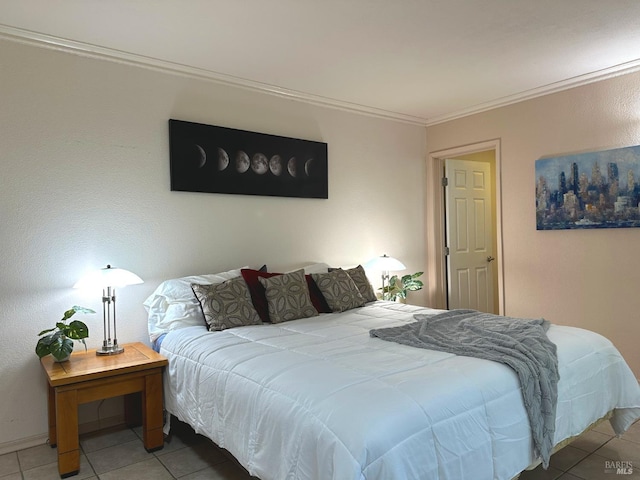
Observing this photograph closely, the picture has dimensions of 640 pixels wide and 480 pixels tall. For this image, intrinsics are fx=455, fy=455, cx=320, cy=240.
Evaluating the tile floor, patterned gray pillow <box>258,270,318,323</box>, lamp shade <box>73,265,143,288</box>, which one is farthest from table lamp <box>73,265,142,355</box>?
patterned gray pillow <box>258,270,318,323</box>

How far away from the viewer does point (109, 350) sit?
9.37 feet

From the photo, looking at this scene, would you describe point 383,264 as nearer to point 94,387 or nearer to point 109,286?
point 109,286

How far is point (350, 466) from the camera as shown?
1.42 m

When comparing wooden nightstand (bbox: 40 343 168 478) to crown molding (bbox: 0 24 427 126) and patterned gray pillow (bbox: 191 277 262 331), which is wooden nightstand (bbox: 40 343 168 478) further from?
crown molding (bbox: 0 24 427 126)

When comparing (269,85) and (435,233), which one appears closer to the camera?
(269,85)

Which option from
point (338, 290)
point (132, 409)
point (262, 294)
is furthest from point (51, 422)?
point (338, 290)

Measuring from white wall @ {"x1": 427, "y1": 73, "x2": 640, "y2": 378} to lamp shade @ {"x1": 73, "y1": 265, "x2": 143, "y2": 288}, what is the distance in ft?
10.9

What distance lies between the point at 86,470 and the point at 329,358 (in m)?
1.56

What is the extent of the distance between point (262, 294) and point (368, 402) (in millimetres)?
1741

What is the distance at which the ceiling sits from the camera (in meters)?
2.51

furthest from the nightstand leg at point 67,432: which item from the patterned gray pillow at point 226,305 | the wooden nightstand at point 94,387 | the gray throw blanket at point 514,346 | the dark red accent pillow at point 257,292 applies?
the gray throw blanket at point 514,346

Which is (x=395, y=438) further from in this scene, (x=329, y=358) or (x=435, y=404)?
(x=329, y=358)

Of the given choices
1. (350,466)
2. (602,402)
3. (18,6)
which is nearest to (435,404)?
(350,466)

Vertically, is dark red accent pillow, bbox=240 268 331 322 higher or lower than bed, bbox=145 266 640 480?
higher
